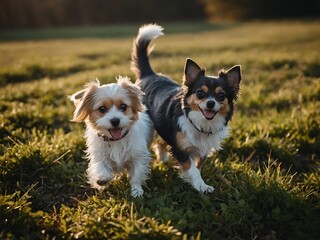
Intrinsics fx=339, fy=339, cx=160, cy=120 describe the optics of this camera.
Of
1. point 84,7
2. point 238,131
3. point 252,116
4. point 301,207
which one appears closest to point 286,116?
point 252,116

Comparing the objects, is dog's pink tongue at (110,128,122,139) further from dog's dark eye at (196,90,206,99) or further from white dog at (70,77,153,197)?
dog's dark eye at (196,90,206,99)

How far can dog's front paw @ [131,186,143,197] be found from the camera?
375 centimetres

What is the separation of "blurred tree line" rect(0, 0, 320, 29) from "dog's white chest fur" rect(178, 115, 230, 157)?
3419 centimetres

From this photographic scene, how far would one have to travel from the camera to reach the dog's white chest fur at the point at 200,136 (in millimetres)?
3992

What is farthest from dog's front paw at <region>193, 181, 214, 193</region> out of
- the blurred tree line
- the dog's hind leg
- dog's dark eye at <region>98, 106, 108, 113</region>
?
the blurred tree line

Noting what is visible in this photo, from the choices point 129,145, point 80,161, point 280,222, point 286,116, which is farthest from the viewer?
point 286,116

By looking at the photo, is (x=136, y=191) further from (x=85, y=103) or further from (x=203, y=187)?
(x=85, y=103)

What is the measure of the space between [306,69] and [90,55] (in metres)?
8.55

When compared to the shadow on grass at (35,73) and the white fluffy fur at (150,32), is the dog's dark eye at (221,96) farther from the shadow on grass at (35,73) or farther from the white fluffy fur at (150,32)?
the shadow on grass at (35,73)

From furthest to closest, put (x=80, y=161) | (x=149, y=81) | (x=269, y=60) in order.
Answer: (x=269, y=60) < (x=149, y=81) < (x=80, y=161)

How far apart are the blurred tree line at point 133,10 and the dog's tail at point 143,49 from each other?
106ft

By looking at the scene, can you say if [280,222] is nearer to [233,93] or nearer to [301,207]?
[301,207]

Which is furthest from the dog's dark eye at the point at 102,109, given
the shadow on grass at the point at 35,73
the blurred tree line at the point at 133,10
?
the blurred tree line at the point at 133,10

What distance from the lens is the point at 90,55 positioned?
14.1 meters
